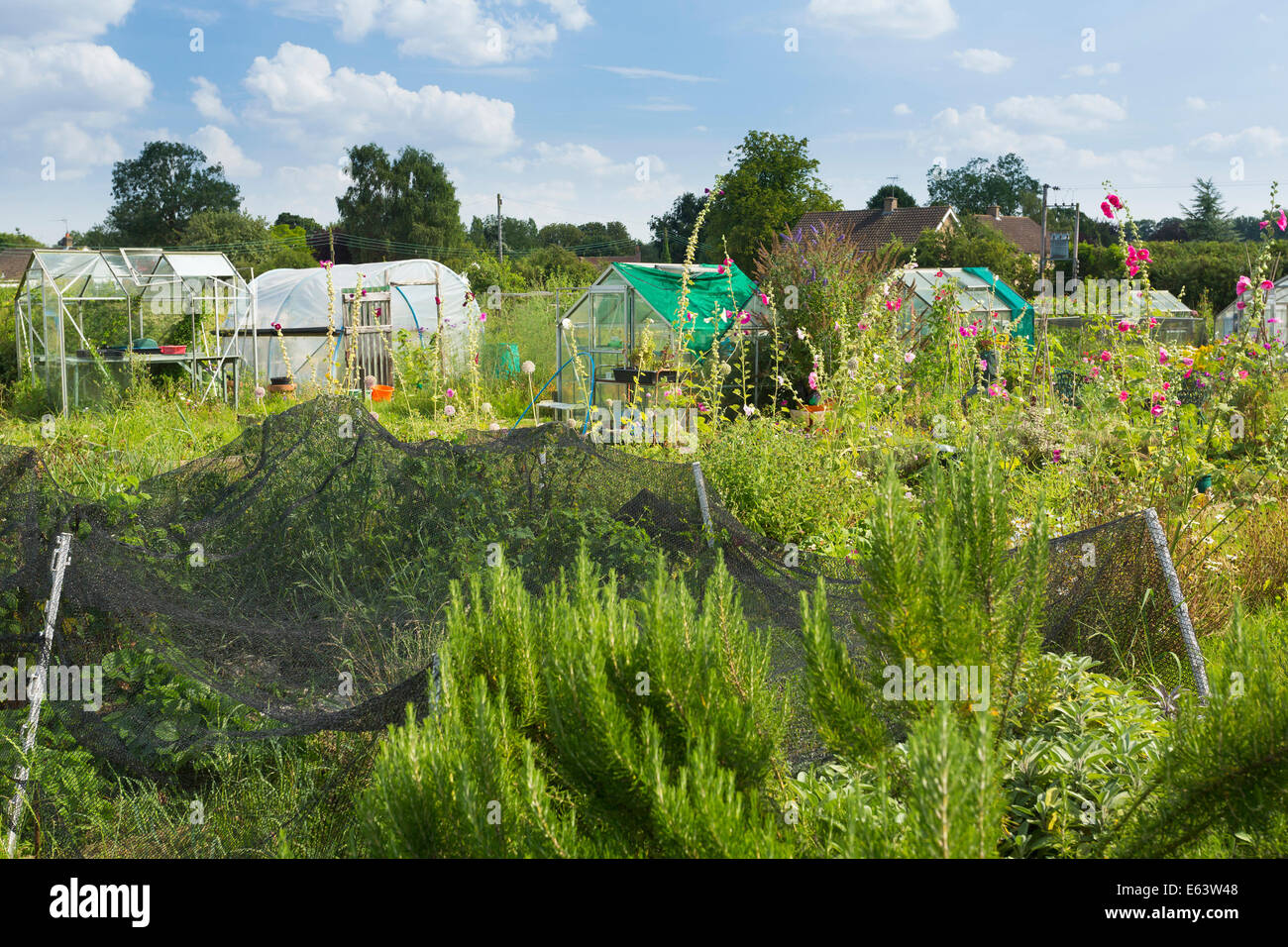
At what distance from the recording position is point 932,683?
69.9 inches

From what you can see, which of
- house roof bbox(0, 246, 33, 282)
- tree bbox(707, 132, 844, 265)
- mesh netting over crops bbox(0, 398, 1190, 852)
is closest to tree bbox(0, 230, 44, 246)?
house roof bbox(0, 246, 33, 282)

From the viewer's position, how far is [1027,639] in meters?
1.98

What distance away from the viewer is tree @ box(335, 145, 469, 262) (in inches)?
1983

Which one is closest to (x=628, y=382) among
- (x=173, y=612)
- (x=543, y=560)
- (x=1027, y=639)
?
(x=543, y=560)

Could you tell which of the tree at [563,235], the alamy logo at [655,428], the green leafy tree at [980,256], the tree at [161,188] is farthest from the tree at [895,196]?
the alamy logo at [655,428]

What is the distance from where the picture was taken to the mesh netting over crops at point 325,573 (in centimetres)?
332

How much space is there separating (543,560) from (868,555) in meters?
2.71

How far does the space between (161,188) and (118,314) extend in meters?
50.5

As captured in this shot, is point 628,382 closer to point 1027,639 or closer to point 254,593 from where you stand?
point 254,593
